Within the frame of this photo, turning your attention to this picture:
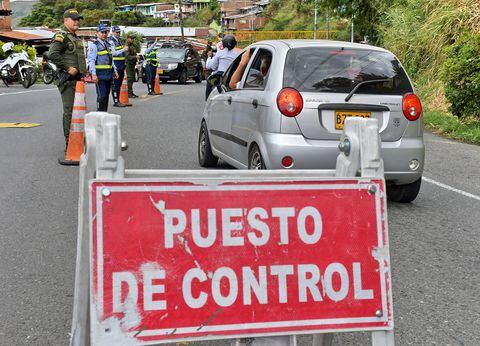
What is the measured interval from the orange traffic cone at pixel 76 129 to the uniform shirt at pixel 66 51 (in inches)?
15.7

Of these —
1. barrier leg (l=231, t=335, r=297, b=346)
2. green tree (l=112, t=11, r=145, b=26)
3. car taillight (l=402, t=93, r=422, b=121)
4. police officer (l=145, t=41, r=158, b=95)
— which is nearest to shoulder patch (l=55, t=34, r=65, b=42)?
car taillight (l=402, t=93, r=422, b=121)

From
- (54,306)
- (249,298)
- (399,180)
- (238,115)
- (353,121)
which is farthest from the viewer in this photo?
(238,115)

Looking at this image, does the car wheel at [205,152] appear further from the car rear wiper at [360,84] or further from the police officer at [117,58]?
the police officer at [117,58]

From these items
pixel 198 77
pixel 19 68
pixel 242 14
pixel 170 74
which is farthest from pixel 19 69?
pixel 242 14

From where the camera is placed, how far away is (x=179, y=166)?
25.8 ft

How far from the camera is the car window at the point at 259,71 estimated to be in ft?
20.0

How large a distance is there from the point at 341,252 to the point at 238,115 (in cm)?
437

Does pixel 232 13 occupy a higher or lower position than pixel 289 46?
lower

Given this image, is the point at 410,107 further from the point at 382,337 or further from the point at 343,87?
the point at 382,337

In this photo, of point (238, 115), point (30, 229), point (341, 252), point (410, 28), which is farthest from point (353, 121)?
point (410, 28)

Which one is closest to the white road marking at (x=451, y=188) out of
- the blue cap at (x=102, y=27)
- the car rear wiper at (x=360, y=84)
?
the car rear wiper at (x=360, y=84)

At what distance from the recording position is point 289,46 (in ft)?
19.4

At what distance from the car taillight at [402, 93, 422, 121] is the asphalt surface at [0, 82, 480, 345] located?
92 centimetres

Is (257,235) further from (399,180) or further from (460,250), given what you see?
(399,180)
